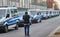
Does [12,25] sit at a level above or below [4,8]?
below

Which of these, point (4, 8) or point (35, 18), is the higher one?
point (4, 8)

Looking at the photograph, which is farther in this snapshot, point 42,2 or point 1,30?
point 42,2

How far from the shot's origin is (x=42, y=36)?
17656 mm

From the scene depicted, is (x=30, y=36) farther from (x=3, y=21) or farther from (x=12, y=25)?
(x=12, y=25)

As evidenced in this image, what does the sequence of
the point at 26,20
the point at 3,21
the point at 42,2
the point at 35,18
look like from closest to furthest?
the point at 26,20, the point at 3,21, the point at 35,18, the point at 42,2

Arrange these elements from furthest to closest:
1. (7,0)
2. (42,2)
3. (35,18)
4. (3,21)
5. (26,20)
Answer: (42,2), (7,0), (35,18), (3,21), (26,20)

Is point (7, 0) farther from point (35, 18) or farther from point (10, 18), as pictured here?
point (10, 18)

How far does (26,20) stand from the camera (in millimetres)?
17641

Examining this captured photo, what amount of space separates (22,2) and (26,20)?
5926 centimetres

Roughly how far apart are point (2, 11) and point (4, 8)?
0.39 metres


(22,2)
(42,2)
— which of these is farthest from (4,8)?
(42,2)

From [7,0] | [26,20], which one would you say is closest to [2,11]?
[26,20]

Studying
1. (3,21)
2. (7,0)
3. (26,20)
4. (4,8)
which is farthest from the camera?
(7,0)

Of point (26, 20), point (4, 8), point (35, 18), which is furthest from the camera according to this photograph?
point (35, 18)
